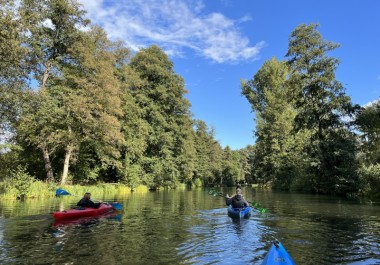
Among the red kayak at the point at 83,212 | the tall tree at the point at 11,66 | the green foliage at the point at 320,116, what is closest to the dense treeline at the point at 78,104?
the tall tree at the point at 11,66

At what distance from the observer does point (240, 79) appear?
5750 centimetres

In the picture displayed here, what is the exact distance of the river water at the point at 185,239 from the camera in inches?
323

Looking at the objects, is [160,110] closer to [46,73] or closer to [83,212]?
[46,73]

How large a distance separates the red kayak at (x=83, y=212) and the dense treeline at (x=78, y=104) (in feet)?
30.1

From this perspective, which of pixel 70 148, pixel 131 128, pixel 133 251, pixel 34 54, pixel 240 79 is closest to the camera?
pixel 133 251

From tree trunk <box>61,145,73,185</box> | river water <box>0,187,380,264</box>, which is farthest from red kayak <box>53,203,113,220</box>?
tree trunk <box>61,145,73,185</box>

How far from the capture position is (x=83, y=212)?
14922mm

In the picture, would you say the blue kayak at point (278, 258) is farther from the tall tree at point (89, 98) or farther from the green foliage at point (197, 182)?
the green foliage at point (197, 182)

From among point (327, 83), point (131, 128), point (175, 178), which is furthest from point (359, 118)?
point (175, 178)

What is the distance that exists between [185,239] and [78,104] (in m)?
20.7

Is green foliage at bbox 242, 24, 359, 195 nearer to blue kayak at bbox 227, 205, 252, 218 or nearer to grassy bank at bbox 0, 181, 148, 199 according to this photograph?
blue kayak at bbox 227, 205, 252, 218

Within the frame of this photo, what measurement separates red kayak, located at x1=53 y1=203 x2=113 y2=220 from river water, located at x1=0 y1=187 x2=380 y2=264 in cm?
47

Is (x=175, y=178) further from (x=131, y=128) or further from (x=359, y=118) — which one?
(x=359, y=118)

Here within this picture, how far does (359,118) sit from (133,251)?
2693cm
